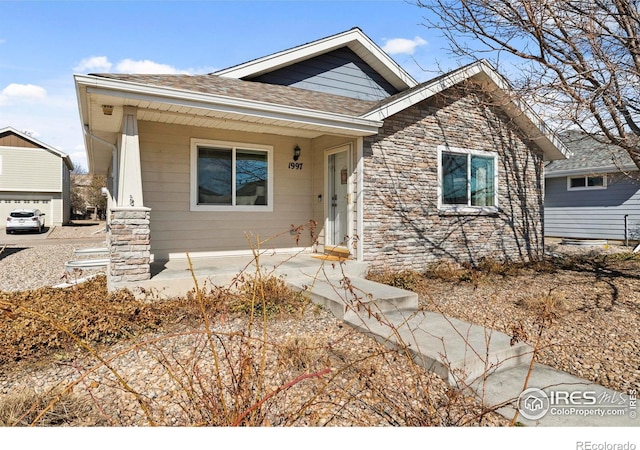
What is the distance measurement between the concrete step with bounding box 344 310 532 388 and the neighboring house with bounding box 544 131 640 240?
11.5 metres

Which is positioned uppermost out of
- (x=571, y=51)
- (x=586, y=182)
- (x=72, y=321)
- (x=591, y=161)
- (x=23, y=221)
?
(x=571, y=51)

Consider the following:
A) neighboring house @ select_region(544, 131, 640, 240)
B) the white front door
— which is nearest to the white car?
the white front door

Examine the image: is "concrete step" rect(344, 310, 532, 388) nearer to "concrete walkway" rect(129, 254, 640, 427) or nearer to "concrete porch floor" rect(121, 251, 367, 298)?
"concrete walkway" rect(129, 254, 640, 427)

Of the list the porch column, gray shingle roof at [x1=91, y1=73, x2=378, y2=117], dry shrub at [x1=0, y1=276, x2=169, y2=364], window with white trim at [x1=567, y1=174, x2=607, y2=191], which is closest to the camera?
dry shrub at [x1=0, y1=276, x2=169, y2=364]

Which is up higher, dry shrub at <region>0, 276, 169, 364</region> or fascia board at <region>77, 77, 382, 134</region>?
fascia board at <region>77, 77, 382, 134</region>

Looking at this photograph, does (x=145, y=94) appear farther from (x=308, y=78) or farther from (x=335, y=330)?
(x=308, y=78)

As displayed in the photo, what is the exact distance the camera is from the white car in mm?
21219

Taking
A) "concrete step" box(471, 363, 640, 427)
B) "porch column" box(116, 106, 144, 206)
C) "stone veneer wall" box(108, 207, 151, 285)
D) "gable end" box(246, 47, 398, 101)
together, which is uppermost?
"gable end" box(246, 47, 398, 101)

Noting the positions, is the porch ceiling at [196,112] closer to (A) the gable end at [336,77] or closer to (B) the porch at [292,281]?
(A) the gable end at [336,77]

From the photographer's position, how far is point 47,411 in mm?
2418

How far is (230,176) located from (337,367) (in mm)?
5391

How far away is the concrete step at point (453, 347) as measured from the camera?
316 centimetres

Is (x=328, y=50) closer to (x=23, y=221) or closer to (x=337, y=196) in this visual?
(x=337, y=196)

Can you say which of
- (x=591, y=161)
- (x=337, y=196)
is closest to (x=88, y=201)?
(x=337, y=196)
